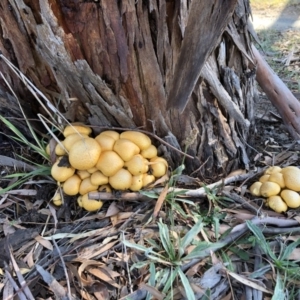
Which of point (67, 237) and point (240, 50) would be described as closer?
point (67, 237)

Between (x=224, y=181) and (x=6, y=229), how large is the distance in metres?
1.16

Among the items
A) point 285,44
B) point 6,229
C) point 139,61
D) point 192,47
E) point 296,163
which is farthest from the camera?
point 285,44

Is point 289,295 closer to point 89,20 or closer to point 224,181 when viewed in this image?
point 224,181

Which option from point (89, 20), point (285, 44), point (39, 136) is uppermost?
point (89, 20)

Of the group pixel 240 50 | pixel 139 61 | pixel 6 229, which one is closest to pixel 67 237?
pixel 6 229

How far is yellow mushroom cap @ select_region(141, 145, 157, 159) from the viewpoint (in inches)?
70.5

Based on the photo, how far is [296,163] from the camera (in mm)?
2070

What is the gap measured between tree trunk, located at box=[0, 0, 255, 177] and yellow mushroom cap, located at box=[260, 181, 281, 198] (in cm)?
28

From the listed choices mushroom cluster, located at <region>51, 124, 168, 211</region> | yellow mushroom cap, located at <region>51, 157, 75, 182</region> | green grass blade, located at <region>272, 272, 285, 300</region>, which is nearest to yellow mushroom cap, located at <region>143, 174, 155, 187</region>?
mushroom cluster, located at <region>51, 124, 168, 211</region>

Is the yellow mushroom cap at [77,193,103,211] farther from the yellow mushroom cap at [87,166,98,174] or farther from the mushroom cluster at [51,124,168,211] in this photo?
the yellow mushroom cap at [87,166,98,174]

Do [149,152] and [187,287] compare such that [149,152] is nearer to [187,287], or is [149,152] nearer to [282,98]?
[187,287]

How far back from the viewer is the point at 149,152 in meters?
1.80

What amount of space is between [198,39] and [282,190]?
906mm

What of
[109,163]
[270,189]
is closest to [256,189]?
[270,189]
